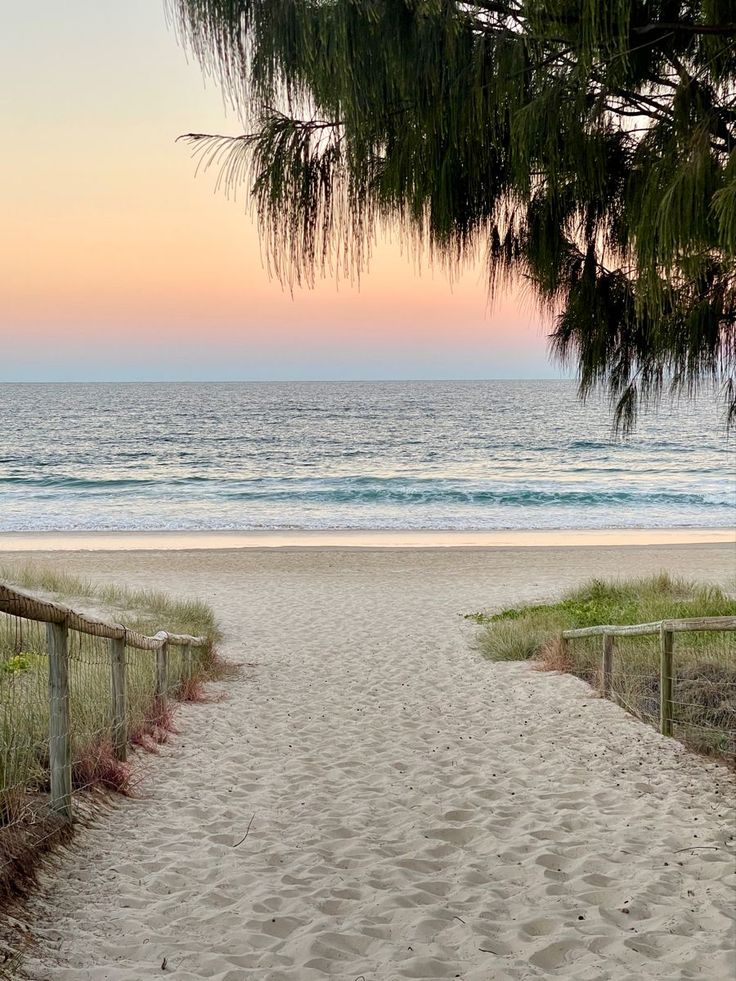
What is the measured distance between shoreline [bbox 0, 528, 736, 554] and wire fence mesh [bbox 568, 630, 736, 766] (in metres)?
14.9

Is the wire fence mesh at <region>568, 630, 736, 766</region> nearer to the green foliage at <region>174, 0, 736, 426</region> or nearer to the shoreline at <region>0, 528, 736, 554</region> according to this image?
the green foliage at <region>174, 0, 736, 426</region>

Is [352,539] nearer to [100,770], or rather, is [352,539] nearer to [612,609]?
[612,609]

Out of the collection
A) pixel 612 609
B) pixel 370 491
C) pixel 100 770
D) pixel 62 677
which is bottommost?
pixel 370 491

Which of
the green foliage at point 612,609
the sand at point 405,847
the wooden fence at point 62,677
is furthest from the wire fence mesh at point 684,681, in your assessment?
the wooden fence at point 62,677

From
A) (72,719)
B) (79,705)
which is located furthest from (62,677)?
(79,705)

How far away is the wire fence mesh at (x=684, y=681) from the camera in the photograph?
20.8 ft

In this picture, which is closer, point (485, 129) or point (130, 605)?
point (485, 129)

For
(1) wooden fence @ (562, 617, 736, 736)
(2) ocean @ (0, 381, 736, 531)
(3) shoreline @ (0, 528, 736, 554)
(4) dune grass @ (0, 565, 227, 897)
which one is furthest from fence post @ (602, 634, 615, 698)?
(3) shoreline @ (0, 528, 736, 554)

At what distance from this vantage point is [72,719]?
16.4 ft

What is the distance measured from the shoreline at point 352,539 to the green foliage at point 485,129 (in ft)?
65.8

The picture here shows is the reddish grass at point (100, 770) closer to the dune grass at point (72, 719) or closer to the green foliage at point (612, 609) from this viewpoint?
the dune grass at point (72, 719)

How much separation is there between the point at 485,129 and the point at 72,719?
3.88 m

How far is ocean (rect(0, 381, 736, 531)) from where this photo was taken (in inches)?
1275

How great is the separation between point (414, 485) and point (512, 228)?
37726 mm
